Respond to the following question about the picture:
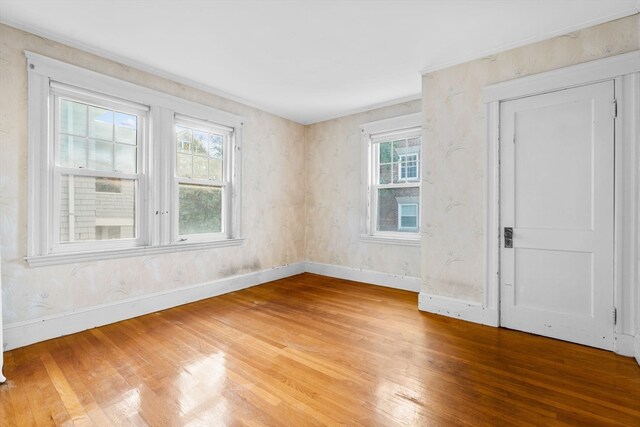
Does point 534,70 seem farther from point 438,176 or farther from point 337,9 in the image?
point 337,9

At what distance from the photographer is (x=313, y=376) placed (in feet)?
6.46

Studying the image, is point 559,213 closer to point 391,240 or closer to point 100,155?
point 391,240

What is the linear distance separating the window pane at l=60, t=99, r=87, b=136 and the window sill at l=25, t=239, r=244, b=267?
113 cm

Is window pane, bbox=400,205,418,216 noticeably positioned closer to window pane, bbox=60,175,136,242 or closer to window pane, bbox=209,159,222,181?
window pane, bbox=209,159,222,181

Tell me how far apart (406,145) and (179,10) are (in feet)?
10.1

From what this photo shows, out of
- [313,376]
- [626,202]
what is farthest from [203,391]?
[626,202]

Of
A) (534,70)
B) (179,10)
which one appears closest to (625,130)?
(534,70)

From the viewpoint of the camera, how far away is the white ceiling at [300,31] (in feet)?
7.18

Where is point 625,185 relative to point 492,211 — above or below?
above

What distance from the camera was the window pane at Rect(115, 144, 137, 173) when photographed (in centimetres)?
300

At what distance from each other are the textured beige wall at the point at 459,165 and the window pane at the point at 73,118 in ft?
11.3

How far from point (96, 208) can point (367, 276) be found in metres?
3.46

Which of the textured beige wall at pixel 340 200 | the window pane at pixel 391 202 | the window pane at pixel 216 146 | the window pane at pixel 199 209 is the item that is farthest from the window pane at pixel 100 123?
the window pane at pixel 391 202

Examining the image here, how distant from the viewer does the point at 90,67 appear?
9.06ft
